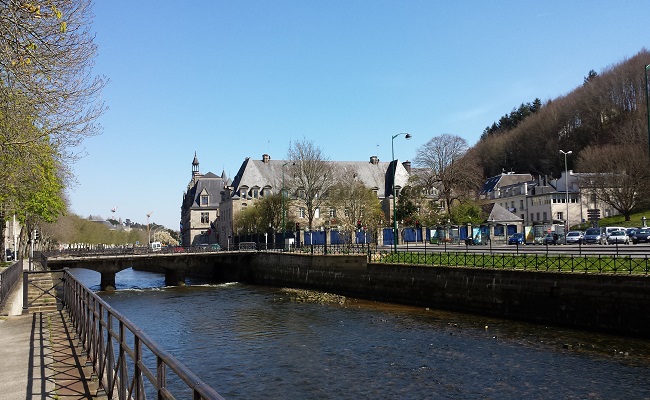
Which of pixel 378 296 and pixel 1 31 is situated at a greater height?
pixel 1 31

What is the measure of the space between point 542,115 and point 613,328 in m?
99.1

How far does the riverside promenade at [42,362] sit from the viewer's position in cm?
787

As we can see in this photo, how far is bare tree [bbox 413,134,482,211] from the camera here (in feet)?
257

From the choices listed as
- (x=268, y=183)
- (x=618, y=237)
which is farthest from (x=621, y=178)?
(x=268, y=183)

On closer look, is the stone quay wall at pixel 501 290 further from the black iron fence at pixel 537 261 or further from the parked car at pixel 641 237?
the parked car at pixel 641 237

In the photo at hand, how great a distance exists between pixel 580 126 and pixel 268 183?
5631cm

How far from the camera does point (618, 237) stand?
48344mm

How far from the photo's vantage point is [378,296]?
36656mm

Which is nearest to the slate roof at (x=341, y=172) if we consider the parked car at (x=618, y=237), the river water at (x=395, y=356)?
the parked car at (x=618, y=237)

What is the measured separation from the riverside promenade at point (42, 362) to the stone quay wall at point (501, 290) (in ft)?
64.9

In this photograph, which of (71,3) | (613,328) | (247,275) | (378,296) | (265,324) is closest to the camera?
(71,3)

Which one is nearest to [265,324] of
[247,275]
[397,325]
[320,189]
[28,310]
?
[397,325]

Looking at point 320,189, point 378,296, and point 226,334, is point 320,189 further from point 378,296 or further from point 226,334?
point 226,334

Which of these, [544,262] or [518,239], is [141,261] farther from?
[544,262]
